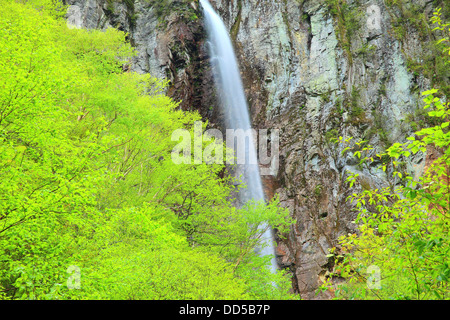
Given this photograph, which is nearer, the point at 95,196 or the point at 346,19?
the point at 95,196

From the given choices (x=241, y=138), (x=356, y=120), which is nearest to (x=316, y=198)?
(x=356, y=120)

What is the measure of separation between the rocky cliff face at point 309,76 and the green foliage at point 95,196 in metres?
10.5

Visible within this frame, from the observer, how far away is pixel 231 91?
36.6m

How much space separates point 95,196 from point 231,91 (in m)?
30.1

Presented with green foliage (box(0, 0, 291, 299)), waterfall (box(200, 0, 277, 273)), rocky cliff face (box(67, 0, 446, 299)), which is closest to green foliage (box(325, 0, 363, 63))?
rocky cliff face (box(67, 0, 446, 299))

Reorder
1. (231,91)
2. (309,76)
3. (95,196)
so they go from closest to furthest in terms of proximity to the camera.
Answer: (95,196) → (309,76) → (231,91)

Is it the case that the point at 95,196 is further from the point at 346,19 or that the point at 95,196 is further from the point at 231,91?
the point at 346,19

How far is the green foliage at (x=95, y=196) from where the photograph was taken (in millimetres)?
6828

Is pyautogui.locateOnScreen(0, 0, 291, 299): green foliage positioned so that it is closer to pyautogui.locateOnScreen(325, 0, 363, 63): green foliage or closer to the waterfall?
the waterfall

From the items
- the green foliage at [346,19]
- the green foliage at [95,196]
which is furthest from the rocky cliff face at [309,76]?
the green foliage at [95,196]

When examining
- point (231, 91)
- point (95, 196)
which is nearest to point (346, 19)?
point (231, 91)

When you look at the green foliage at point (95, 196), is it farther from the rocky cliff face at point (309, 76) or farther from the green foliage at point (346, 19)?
the green foliage at point (346, 19)

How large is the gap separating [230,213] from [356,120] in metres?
17.7

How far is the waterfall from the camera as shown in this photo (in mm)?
31203
